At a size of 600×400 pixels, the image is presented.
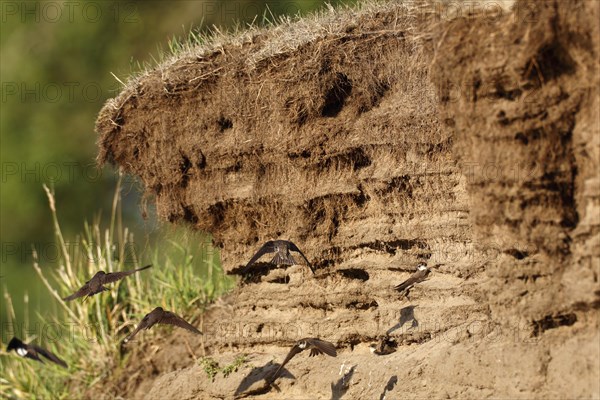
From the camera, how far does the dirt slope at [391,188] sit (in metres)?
5.62

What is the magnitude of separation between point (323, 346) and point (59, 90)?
1200 cm

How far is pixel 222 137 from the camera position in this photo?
27.6 ft

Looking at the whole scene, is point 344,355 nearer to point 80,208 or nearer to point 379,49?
point 379,49

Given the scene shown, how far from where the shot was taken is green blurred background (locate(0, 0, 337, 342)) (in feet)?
57.8

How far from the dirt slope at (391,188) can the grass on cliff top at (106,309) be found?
41 centimetres

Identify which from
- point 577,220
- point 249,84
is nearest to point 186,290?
point 249,84

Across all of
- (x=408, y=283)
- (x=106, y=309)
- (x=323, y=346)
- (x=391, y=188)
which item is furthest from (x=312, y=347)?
(x=106, y=309)

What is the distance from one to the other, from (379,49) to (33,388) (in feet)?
17.0

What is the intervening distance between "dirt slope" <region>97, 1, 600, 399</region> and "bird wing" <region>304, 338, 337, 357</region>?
224 mm

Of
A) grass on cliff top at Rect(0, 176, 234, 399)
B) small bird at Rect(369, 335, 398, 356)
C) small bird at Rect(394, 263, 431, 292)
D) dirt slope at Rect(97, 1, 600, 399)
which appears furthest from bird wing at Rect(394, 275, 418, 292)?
grass on cliff top at Rect(0, 176, 234, 399)

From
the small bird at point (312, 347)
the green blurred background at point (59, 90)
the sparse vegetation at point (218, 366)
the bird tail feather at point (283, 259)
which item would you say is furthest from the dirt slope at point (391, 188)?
the green blurred background at point (59, 90)

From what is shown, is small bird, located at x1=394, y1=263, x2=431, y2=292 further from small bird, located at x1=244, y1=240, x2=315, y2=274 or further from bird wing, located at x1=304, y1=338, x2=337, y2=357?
small bird, located at x1=244, y1=240, x2=315, y2=274

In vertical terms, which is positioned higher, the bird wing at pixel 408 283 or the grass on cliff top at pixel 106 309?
the bird wing at pixel 408 283

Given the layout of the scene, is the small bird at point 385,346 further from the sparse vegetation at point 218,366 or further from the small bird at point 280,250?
the sparse vegetation at point 218,366
